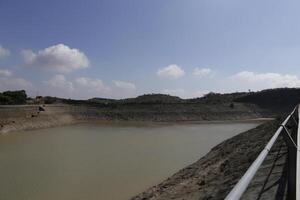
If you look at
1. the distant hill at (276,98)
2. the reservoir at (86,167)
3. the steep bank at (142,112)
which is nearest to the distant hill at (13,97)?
the steep bank at (142,112)

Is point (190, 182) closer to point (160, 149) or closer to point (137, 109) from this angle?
point (160, 149)

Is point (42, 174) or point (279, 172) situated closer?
point (279, 172)

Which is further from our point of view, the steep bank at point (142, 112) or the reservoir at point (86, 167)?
the steep bank at point (142, 112)

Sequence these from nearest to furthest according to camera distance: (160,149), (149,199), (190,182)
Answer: (149,199) < (190,182) < (160,149)

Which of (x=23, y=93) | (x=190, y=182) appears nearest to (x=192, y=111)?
(x=23, y=93)

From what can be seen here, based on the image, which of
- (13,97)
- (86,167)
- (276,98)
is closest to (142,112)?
(13,97)

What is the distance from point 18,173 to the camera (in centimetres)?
1600

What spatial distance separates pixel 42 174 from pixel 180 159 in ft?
22.8

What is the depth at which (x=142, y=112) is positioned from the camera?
178 ft

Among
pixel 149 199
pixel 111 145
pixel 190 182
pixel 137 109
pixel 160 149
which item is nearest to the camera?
pixel 149 199

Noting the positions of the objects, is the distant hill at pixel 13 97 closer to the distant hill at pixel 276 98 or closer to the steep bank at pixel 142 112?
the steep bank at pixel 142 112

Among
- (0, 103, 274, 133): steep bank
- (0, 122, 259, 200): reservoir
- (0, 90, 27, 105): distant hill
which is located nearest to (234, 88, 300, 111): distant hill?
(0, 103, 274, 133): steep bank

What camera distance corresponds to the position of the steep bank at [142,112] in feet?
150

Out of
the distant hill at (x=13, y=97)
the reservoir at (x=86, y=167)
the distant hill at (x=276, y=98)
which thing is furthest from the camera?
the distant hill at (x=276, y=98)
